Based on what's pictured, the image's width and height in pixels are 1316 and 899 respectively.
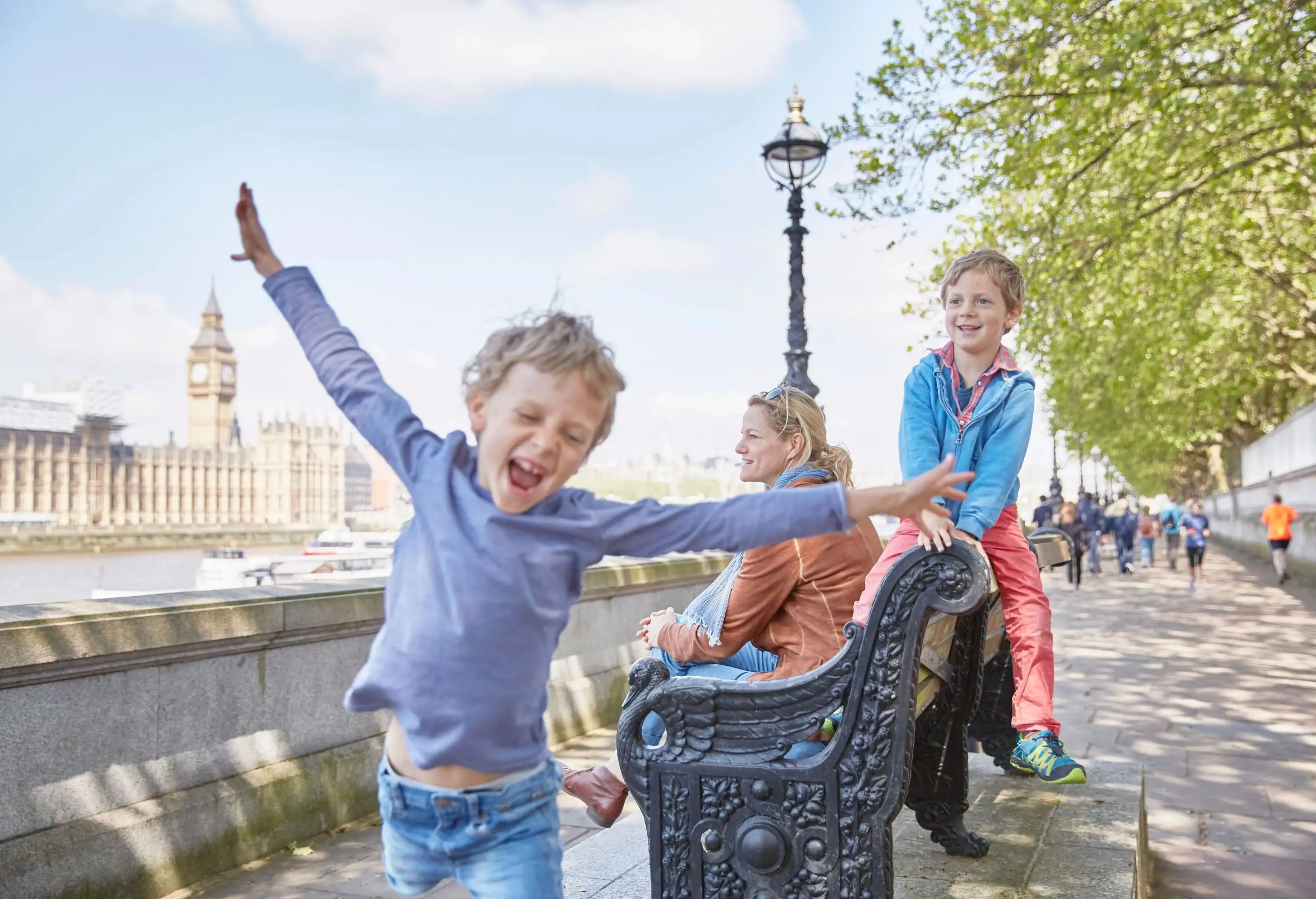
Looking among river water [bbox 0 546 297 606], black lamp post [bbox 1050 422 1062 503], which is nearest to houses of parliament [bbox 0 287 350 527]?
river water [bbox 0 546 297 606]

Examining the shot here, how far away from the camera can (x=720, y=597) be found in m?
3.40

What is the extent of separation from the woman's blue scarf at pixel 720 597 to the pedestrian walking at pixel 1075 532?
1880 cm

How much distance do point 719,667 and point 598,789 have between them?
52cm

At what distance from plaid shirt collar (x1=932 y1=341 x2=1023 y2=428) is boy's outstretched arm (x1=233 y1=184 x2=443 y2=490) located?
2.03m

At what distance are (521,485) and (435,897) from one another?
2.96 meters

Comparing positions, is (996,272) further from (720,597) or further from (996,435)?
(720,597)

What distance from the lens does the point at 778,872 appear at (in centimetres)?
284

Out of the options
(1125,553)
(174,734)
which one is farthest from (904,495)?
(1125,553)

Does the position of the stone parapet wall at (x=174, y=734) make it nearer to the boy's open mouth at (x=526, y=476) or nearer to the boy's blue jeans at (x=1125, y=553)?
the boy's open mouth at (x=526, y=476)

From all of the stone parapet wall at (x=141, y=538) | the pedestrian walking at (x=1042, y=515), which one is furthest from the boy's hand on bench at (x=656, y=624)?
the stone parapet wall at (x=141, y=538)

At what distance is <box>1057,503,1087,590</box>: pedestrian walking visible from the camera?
22.4m

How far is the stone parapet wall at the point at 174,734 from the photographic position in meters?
3.99

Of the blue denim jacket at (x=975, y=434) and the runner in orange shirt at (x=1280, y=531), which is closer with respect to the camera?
the blue denim jacket at (x=975, y=434)

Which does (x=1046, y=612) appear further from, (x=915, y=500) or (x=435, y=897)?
(x=435, y=897)
